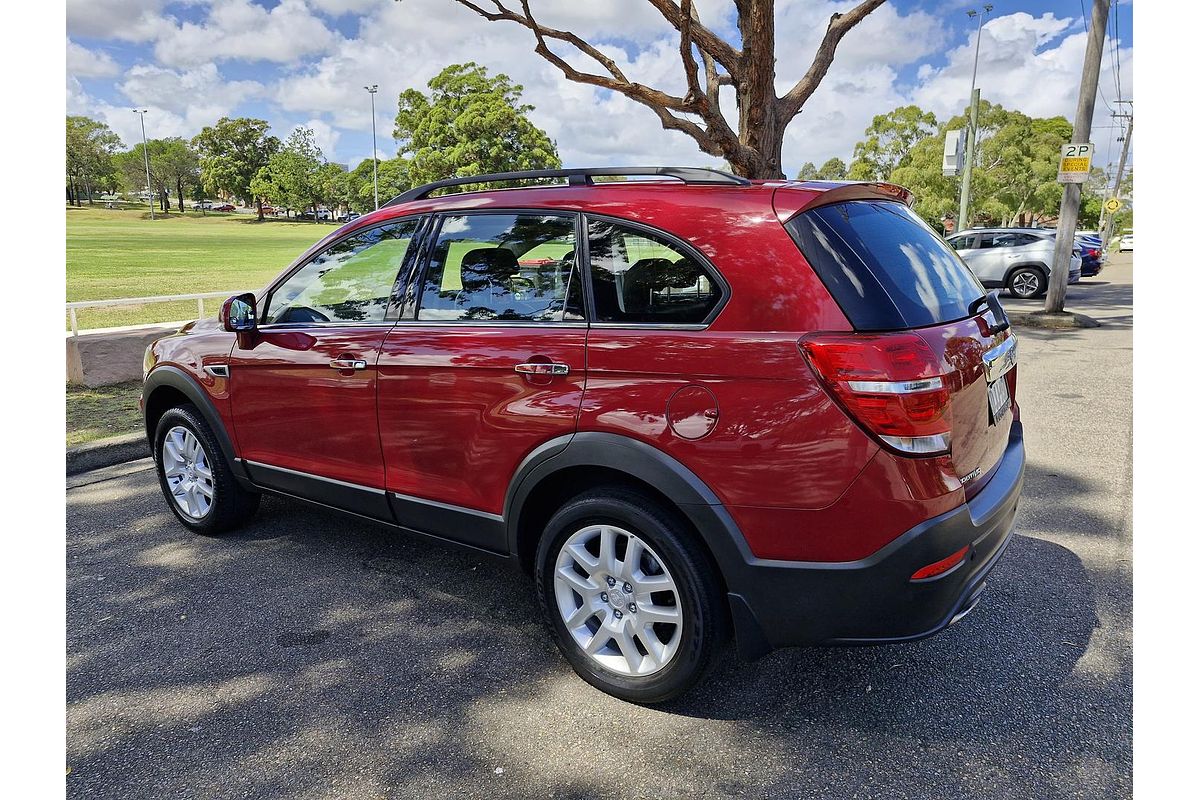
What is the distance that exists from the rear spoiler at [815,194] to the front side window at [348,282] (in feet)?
5.50

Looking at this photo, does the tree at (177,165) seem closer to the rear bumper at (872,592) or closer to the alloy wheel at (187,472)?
the alloy wheel at (187,472)

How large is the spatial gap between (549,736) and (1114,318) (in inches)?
613

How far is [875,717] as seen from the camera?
8.89 ft

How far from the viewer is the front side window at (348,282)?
348cm

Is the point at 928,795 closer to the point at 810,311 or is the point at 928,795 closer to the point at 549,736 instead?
the point at 549,736

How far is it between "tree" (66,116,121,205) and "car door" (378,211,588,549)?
8948cm

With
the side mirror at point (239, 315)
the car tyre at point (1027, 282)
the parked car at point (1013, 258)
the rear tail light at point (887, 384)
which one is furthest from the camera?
the car tyre at point (1027, 282)

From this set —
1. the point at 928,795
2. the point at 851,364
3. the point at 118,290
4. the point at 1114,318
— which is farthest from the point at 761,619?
the point at 118,290

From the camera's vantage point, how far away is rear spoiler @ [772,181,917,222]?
2.50 m

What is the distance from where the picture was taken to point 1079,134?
1313cm

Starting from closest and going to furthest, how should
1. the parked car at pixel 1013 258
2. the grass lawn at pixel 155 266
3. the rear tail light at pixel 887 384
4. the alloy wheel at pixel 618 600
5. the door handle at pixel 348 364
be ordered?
the rear tail light at pixel 887 384
the alloy wheel at pixel 618 600
the door handle at pixel 348 364
the grass lawn at pixel 155 266
the parked car at pixel 1013 258

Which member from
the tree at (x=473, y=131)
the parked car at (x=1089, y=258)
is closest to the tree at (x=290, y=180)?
the tree at (x=473, y=131)

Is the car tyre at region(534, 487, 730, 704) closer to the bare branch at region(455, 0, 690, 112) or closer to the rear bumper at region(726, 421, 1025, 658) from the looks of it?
the rear bumper at region(726, 421, 1025, 658)

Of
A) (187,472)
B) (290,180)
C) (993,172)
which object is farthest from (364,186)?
(187,472)
